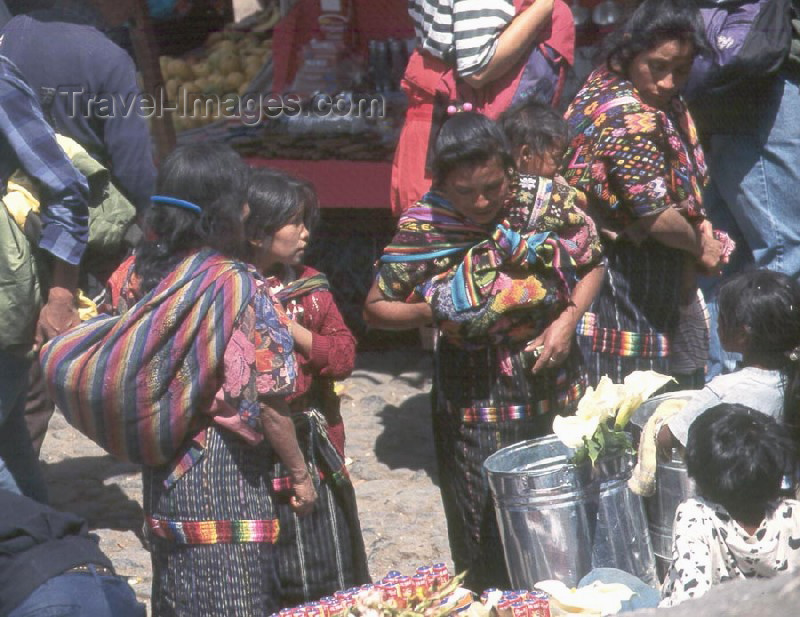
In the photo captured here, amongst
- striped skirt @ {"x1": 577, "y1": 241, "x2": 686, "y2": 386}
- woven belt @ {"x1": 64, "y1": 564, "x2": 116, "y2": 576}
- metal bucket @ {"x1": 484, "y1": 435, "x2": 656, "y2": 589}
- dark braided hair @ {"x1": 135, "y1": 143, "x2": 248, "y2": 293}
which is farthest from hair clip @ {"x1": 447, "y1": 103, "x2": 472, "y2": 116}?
woven belt @ {"x1": 64, "y1": 564, "x2": 116, "y2": 576}

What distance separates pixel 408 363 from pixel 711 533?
13.0ft

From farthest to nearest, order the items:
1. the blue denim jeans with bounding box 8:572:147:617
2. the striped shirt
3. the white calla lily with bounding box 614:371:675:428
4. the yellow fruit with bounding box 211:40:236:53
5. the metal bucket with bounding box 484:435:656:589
Result: the yellow fruit with bounding box 211:40:236:53
the striped shirt
the white calla lily with bounding box 614:371:675:428
the metal bucket with bounding box 484:435:656:589
the blue denim jeans with bounding box 8:572:147:617

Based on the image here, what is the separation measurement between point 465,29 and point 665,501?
6.90ft

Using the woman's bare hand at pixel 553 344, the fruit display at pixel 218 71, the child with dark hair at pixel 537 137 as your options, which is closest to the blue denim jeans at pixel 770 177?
the child with dark hair at pixel 537 137

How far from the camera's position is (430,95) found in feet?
16.0

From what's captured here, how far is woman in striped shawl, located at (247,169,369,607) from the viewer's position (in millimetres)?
3703

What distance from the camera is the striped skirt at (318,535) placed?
3.71m

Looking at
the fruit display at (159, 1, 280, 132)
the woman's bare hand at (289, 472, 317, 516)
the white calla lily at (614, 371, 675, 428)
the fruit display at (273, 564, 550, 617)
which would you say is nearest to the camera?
the fruit display at (273, 564, 550, 617)

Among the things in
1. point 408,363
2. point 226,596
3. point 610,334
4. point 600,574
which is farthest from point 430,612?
point 408,363

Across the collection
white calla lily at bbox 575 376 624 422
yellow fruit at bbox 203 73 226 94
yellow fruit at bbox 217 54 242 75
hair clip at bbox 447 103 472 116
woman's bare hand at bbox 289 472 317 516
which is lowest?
woman's bare hand at bbox 289 472 317 516

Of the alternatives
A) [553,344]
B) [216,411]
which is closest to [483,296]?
[553,344]

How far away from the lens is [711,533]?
9.44 feet

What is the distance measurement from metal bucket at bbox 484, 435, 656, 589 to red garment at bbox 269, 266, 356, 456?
0.70 m

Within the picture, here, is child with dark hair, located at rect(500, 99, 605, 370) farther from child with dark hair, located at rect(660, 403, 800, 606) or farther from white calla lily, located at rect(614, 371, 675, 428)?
child with dark hair, located at rect(660, 403, 800, 606)
